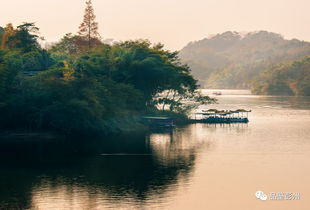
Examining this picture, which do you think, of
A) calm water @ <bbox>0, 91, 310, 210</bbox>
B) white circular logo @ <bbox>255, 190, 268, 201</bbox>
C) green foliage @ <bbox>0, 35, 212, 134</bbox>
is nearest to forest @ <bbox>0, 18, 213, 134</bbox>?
green foliage @ <bbox>0, 35, 212, 134</bbox>

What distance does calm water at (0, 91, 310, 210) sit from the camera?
2379 inches

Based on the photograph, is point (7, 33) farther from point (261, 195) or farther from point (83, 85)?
point (261, 195)

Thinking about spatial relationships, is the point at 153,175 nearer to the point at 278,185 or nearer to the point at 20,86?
the point at 278,185

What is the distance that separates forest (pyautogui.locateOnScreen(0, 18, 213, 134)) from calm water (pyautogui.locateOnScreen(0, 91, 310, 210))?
360 inches

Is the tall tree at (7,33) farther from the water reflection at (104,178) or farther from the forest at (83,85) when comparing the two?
the water reflection at (104,178)

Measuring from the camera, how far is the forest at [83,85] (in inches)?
4149

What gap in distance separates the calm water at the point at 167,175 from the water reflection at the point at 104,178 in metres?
0.10

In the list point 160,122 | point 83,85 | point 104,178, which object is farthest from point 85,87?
point 104,178

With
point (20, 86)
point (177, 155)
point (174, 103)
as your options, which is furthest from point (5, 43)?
point (177, 155)

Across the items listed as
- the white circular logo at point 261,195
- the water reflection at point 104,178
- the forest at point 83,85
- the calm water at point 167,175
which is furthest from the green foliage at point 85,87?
the white circular logo at point 261,195

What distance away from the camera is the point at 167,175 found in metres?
73.8

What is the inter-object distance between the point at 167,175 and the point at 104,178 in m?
8.53

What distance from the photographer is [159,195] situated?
206 ft

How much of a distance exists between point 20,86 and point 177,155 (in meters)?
37.1
